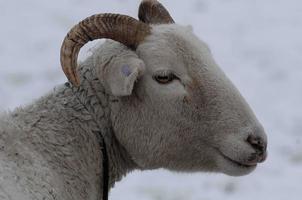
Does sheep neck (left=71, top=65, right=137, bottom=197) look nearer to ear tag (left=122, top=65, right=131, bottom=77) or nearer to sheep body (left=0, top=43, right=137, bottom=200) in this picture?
sheep body (left=0, top=43, right=137, bottom=200)

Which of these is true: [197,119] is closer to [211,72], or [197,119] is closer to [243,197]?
[211,72]

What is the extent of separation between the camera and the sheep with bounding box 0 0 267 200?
5246mm

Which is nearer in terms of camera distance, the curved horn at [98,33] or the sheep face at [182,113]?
the curved horn at [98,33]

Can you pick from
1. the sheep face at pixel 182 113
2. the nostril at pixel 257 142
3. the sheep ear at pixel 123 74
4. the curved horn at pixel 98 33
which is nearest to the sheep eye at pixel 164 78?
the sheep face at pixel 182 113

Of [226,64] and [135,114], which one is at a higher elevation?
[135,114]

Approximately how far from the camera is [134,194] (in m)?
8.91

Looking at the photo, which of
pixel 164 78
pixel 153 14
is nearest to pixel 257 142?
pixel 164 78

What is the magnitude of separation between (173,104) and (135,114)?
0.26 m

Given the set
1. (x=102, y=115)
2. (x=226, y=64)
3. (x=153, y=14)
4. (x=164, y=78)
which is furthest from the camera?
(x=226, y=64)

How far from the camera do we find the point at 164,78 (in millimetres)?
A: 5367

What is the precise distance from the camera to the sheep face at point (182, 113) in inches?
209

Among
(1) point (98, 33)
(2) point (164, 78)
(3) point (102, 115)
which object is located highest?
(1) point (98, 33)

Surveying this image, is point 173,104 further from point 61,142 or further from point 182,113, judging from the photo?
point 61,142

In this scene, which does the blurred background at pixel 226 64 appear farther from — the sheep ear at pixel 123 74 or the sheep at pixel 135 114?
the sheep ear at pixel 123 74
